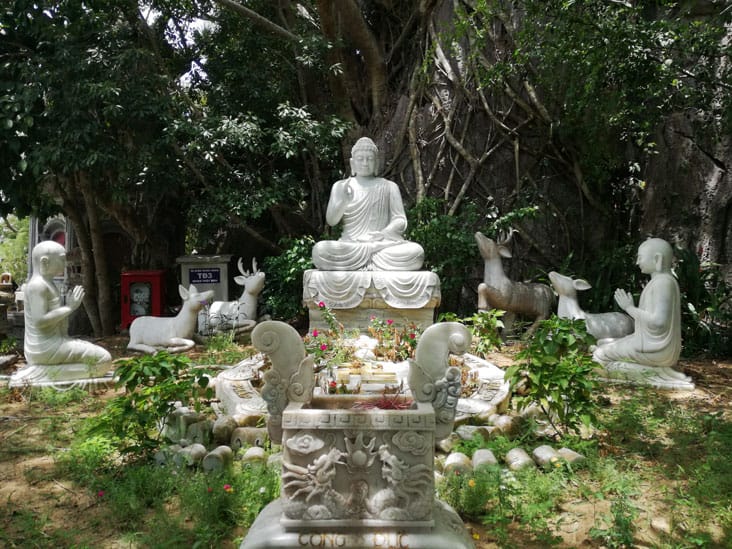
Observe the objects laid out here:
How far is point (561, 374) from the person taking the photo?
11.2 ft

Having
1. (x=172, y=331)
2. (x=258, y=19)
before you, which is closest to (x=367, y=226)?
(x=172, y=331)

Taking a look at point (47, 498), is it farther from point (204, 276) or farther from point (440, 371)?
point (204, 276)

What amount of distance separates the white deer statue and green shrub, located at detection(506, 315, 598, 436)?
2.21m

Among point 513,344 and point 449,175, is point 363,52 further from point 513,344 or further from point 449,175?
point 513,344

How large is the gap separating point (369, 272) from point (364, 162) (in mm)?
1665

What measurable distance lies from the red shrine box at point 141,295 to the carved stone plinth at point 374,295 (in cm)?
352

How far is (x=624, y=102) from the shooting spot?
5383 mm

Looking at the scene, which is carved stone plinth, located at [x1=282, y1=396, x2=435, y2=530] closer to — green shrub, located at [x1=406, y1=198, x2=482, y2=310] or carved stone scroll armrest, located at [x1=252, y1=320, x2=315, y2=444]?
carved stone scroll armrest, located at [x1=252, y1=320, x2=315, y2=444]

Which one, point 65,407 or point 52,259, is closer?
point 65,407

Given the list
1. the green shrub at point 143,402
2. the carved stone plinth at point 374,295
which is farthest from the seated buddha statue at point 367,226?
the green shrub at point 143,402

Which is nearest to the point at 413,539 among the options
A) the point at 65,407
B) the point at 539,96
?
the point at 65,407

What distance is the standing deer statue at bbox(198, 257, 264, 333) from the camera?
7.45 metres

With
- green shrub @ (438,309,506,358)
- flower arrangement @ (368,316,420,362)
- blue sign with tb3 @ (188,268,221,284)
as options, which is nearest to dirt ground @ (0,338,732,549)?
green shrub @ (438,309,506,358)

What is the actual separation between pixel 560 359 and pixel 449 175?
5553mm
